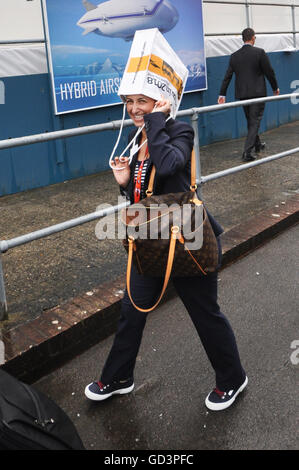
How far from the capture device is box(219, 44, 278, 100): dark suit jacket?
333 inches

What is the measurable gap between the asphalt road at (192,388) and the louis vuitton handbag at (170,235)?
2.68 ft

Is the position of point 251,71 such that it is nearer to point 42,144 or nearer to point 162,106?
point 42,144

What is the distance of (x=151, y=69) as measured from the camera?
2508 mm

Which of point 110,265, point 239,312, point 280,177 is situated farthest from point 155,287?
point 280,177

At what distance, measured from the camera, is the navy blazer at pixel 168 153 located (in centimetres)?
249

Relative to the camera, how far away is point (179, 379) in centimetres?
326

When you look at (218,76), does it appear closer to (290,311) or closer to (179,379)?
(290,311)

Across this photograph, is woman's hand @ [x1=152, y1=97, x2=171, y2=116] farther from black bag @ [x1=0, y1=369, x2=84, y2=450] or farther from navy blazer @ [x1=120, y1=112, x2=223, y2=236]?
black bag @ [x1=0, y1=369, x2=84, y2=450]

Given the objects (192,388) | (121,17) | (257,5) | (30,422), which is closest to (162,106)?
(30,422)

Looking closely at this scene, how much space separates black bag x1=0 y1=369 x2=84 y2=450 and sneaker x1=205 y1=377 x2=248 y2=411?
866 millimetres

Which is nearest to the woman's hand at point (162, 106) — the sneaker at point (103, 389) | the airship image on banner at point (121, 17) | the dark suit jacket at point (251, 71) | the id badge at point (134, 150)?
the id badge at point (134, 150)

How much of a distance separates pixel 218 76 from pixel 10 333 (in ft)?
24.6

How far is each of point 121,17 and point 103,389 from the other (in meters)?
6.00
